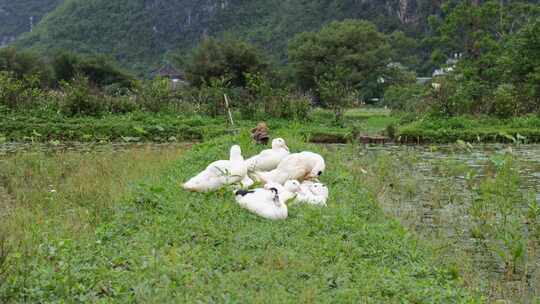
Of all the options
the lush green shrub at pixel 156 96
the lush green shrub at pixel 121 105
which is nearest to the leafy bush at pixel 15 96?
the lush green shrub at pixel 121 105

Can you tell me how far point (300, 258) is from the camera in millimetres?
4500

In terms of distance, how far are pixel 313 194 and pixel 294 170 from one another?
695 mm

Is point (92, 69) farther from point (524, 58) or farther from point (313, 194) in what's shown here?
point (313, 194)

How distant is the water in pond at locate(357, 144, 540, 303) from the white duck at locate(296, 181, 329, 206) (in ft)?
3.38

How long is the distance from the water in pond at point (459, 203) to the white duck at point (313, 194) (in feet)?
→ 3.38

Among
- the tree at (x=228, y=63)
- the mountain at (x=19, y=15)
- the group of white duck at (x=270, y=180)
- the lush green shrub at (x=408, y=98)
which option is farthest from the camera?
the mountain at (x=19, y=15)

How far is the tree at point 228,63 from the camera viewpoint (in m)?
35.3

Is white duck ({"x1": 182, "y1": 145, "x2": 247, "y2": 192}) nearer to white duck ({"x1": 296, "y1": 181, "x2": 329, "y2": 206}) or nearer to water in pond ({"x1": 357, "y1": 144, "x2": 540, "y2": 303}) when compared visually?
white duck ({"x1": 296, "y1": 181, "x2": 329, "y2": 206})

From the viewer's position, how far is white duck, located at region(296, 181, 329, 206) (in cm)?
636

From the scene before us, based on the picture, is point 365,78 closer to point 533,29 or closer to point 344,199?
point 533,29

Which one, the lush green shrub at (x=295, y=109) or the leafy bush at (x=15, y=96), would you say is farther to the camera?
the leafy bush at (x=15, y=96)

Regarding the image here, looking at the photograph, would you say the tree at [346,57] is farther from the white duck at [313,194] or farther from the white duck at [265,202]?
the white duck at [265,202]

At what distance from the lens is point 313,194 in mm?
6609

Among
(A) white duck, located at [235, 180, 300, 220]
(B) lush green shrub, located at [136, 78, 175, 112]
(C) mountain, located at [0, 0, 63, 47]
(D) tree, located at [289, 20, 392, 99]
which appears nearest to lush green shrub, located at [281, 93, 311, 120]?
(B) lush green shrub, located at [136, 78, 175, 112]
